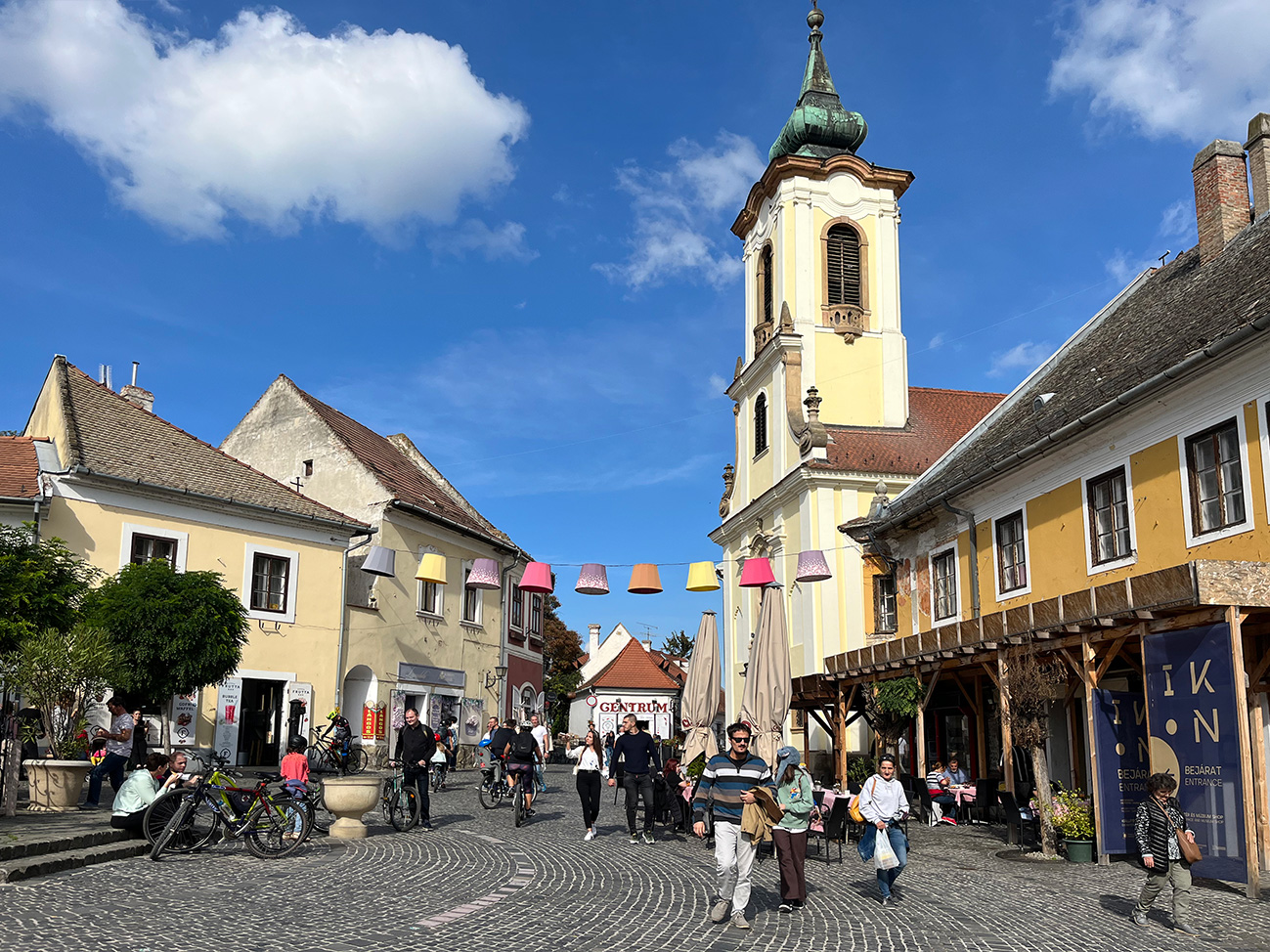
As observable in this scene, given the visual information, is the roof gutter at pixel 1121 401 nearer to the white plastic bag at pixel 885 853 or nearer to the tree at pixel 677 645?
the white plastic bag at pixel 885 853

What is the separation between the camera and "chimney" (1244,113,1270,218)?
18.6m

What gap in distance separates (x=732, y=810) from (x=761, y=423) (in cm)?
2888

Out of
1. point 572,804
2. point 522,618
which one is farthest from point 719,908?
point 522,618

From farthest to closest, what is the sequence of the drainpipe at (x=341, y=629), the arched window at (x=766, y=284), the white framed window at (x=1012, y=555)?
the arched window at (x=766, y=284), the drainpipe at (x=341, y=629), the white framed window at (x=1012, y=555)

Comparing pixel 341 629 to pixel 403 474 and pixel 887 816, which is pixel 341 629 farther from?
pixel 887 816

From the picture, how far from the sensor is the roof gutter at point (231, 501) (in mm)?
22519

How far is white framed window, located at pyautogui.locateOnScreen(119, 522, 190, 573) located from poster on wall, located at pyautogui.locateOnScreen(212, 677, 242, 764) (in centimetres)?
280

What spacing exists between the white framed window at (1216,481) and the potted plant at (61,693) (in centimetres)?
1462

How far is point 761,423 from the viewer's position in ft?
123

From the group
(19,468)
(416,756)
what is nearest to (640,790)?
(416,756)

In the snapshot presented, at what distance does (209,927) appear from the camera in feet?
26.6

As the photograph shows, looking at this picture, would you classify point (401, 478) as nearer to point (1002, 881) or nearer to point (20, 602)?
point (20, 602)

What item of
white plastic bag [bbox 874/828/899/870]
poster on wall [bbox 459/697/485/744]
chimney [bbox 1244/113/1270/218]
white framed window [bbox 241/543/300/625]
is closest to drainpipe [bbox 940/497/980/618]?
chimney [bbox 1244/113/1270/218]

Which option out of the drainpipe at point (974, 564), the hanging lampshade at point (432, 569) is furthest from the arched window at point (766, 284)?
the hanging lampshade at point (432, 569)
